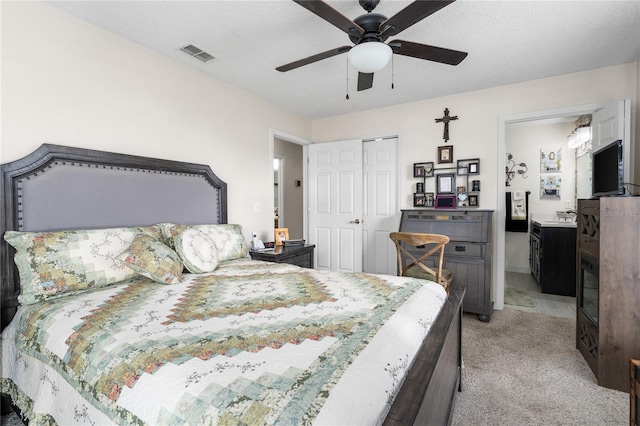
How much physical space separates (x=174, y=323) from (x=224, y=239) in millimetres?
1381

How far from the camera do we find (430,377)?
94cm

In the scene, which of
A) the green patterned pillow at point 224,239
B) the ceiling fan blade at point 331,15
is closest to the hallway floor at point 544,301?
the green patterned pillow at point 224,239

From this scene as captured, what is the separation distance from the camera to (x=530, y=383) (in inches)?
82.0

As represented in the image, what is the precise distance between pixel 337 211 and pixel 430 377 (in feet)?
11.7

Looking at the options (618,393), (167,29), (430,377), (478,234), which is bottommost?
(618,393)

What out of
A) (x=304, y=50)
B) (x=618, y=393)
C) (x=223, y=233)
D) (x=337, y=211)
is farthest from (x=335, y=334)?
(x=337, y=211)

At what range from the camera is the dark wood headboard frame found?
1781mm

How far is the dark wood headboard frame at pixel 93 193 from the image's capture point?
1.78 m

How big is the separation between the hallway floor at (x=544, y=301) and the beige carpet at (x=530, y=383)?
43 centimetres

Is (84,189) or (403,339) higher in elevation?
(84,189)

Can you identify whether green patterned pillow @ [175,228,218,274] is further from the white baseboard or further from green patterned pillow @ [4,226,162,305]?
the white baseboard

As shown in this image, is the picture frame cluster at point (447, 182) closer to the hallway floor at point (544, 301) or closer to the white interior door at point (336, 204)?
the white interior door at point (336, 204)

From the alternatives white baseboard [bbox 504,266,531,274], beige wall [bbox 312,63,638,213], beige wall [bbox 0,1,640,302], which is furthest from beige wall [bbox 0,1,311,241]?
white baseboard [bbox 504,266,531,274]

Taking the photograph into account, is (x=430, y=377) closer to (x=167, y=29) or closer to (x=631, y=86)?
(x=167, y=29)
